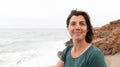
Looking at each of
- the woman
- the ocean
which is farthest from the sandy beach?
the woman

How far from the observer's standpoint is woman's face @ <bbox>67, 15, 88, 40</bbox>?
3213 mm

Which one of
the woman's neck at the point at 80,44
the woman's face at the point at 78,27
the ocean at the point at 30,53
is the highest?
the woman's face at the point at 78,27

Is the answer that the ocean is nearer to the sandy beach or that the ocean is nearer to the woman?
the woman

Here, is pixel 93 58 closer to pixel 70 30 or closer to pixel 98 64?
pixel 98 64

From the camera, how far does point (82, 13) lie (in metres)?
3.24

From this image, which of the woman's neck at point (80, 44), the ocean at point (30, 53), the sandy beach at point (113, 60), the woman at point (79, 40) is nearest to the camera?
the woman at point (79, 40)

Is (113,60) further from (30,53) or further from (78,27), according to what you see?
(30,53)

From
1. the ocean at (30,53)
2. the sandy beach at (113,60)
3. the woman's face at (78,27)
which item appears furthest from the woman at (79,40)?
the sandy beach at (113,60)

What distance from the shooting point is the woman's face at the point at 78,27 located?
321 cm

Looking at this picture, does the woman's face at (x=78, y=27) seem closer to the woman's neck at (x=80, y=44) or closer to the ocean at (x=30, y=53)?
the woman's neck at (x=80, y=44)

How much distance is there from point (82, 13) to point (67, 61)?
49cm

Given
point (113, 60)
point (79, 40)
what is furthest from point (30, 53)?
point (79, 40)

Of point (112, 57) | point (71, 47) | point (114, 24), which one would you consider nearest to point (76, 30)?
point (71, 47)

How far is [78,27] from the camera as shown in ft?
10.5
